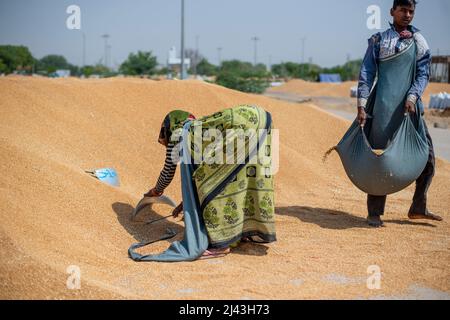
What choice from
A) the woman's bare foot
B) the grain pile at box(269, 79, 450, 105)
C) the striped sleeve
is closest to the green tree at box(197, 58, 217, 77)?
the grain pile at box(269, 79, 450, 105)

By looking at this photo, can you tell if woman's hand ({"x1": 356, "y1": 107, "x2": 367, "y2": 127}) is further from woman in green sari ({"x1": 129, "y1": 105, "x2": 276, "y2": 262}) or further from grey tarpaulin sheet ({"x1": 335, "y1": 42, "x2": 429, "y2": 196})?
woman in green sari ({"x1": 129, "y1": 105, "x2": 276, "y2": 262})

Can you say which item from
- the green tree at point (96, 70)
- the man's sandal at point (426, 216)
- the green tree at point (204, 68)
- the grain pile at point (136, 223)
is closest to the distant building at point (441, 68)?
the green tree at point (204, 68)

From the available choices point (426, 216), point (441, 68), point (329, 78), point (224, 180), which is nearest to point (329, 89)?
point (441, 68)

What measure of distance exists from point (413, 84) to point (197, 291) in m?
2.90

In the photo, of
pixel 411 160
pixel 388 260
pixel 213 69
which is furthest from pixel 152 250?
pixel 213 69

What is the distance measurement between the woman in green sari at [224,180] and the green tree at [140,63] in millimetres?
28370

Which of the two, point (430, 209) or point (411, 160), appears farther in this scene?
point (430, 209)

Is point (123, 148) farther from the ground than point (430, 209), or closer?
farther from the ground

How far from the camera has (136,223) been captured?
5082 mm

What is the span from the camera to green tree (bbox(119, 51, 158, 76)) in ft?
105

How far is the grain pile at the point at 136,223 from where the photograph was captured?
369 centimetres

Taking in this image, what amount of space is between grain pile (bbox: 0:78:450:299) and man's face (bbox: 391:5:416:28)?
188cm

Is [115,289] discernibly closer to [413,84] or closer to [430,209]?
[413,84]
